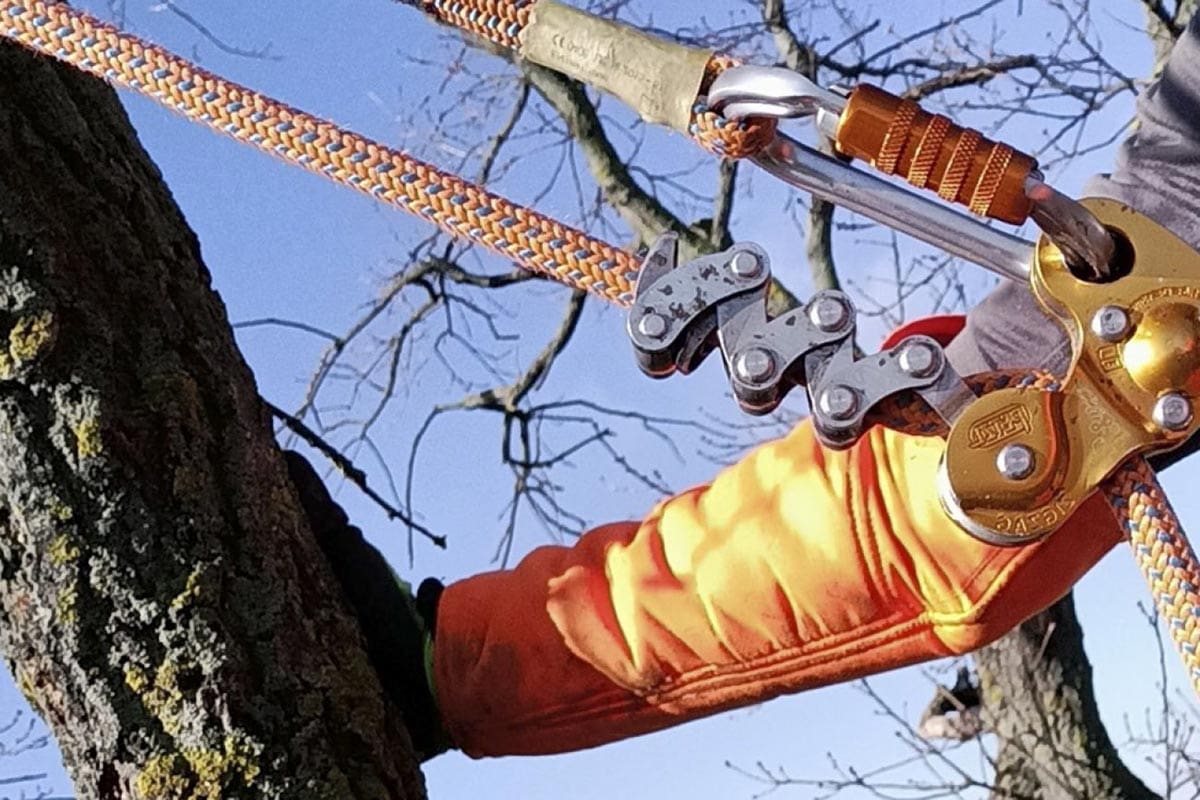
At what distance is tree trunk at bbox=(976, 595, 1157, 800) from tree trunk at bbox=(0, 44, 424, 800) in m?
1.91

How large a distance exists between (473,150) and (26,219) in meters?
2.58

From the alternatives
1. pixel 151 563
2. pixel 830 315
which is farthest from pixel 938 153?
pixel 151 563

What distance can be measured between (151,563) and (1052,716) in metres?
2.12

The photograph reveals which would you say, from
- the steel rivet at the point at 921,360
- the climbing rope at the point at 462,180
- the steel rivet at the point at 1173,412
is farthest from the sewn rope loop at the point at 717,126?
the steel rivet at the point at 1173,412

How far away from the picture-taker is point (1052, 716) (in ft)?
8.88

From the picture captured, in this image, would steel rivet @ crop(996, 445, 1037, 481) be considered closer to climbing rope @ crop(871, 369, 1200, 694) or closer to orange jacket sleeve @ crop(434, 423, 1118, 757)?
climbing rope @ crop(871, 369, 1200, 694)

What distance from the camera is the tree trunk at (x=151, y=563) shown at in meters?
0.89

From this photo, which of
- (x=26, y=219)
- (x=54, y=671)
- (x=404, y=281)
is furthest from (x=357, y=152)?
(x=404, y=281)

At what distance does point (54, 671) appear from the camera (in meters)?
0.91

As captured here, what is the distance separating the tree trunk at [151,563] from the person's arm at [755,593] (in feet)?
0.45

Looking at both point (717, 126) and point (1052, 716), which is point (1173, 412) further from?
point (1052, 716)

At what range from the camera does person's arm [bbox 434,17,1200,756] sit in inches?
38.4

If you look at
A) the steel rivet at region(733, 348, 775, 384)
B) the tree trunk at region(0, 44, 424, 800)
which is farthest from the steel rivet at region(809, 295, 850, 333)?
the tree trunk at region(0, 44, 424, 800)

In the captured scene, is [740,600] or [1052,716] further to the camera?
[1052,716]
